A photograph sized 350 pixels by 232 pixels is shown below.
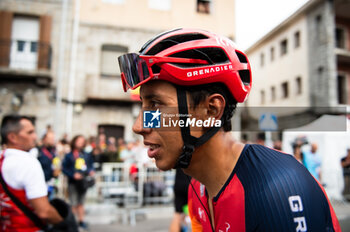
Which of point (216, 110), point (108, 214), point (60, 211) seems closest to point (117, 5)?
point (108, 214)

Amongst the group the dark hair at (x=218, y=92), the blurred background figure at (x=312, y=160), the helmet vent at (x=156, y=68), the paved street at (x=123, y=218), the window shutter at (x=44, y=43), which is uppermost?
the window shutter at (x=44, y=43)

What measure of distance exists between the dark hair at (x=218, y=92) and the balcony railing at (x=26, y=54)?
13143mm

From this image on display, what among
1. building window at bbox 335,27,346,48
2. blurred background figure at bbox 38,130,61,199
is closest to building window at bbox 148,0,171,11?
blurred background figure at bbox 38,130,61,199

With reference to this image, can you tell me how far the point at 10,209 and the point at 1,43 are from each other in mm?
12583

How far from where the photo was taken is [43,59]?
12.8 m

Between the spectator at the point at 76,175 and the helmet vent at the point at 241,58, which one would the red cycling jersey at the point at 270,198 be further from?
the spectator at the point at 76,175

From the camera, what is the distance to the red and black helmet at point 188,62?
3.84 feet

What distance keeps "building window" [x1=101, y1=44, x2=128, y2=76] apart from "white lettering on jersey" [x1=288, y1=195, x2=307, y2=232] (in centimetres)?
1319

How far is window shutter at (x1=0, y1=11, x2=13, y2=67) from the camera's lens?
12367 mm

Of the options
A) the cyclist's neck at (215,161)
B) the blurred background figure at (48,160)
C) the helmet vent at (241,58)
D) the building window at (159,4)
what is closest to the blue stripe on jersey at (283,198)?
the cyclist's neck at (215,161)

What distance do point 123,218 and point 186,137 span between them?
6.39 m

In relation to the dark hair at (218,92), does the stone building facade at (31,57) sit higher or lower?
higher

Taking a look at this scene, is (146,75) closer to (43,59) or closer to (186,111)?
(186,111)

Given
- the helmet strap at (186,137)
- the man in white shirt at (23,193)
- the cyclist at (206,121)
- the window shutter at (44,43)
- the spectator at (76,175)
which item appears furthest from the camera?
the window shutter at (44,43)
